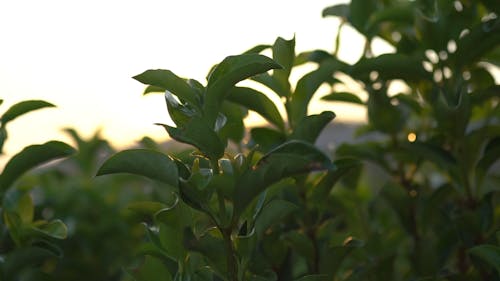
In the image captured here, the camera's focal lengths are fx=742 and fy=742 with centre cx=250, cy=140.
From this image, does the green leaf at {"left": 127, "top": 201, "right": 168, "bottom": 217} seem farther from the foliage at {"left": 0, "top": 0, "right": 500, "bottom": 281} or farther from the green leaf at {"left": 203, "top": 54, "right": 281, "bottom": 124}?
the green leaf at {"left": 203, "top": 54, "right": 281, "bottom": 124}

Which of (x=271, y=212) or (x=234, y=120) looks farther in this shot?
(x=234, y=120)

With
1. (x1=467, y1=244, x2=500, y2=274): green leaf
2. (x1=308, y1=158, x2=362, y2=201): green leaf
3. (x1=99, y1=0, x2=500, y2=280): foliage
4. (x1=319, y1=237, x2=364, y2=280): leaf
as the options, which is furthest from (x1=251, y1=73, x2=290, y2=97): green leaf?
(x1=467, y1=244, x2=500, y2=274): green leaf

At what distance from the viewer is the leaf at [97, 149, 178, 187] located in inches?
31.2


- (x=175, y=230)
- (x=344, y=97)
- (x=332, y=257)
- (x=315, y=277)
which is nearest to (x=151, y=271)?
(x=175, y=230)

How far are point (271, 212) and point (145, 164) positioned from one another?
0.54 ft

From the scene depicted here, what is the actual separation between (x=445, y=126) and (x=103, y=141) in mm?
1283

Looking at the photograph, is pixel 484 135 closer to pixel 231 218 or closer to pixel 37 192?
pixel 231 218

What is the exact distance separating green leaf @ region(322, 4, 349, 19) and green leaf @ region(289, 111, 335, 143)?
15.2 inches

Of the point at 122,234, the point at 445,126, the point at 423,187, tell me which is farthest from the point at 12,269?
the point at 122,234

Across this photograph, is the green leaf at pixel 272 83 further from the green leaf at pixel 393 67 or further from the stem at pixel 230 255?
the stem at pixel 230 255

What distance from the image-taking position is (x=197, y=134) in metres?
0.78

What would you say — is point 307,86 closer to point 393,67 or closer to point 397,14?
point 393,67

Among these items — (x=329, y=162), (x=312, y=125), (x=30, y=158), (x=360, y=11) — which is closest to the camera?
(x=329, y=162)

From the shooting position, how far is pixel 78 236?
6.46 ft
